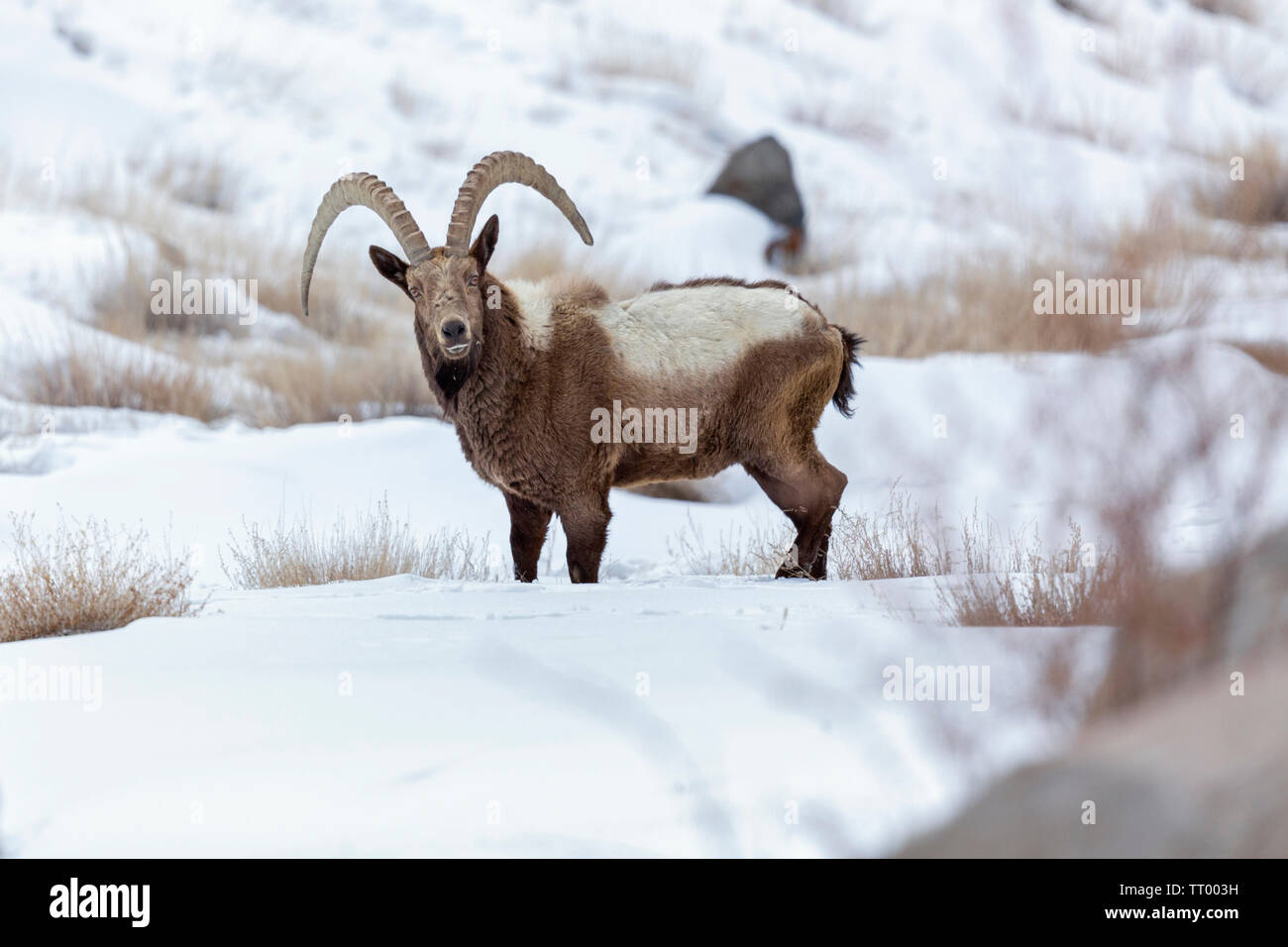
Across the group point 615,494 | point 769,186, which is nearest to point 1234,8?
point 769,186

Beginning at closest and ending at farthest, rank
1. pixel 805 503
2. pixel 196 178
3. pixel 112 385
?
pixel 805 503, pixel 112 385, pixel 196 178

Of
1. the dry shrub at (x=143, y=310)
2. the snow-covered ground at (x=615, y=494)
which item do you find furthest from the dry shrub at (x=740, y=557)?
the dry shrub at (x=143, y=310)

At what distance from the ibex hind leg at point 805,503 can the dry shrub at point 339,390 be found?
6713 millimetres

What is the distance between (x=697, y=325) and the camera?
7172 mm

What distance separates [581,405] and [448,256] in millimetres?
951

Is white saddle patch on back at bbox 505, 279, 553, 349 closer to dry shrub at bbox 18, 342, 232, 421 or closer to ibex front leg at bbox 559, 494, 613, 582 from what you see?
ibex front leg at bbox 559, 494, 613, 582

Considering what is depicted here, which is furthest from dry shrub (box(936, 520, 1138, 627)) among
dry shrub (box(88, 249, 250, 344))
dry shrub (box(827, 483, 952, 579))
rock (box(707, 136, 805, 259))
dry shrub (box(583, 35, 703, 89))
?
dry shrub (box(583, 35, 703, 89))

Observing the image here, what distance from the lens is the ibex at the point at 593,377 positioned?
676cm

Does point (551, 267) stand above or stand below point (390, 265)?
above

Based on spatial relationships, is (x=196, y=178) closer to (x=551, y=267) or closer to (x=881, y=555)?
(x=551, y=267)

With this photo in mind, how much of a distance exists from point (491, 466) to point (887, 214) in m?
16.4

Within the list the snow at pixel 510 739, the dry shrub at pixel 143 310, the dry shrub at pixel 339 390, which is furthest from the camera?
the dry shrub at pixel 143 310

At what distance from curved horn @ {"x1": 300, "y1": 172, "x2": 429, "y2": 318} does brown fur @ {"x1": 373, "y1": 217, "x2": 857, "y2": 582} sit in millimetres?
129

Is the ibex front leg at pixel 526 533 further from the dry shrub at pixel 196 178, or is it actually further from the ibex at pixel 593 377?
the dry shrub at pixel 196 178
